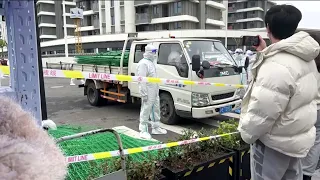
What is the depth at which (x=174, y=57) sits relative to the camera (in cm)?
672

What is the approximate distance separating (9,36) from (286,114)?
182 cm

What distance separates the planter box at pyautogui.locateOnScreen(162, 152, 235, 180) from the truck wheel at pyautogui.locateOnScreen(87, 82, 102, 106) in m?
6.66

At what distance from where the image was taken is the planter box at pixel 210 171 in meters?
2.48

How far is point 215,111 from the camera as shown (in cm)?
638

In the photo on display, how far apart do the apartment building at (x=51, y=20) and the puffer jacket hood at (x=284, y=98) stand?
204 ft

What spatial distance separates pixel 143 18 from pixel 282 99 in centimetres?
4607

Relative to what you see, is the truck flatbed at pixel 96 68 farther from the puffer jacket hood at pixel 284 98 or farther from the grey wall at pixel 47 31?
the grey wall at pixel 47 31

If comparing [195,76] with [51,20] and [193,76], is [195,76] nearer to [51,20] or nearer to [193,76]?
[193,76]

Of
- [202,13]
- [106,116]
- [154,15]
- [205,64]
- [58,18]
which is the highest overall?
[58,18]

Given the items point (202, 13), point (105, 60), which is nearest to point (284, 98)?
point (105, 60)

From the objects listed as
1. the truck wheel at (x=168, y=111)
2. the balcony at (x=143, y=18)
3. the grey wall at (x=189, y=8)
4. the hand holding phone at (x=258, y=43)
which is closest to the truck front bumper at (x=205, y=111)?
the truck wheel at (x=168, y=111)

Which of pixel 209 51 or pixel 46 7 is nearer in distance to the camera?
pixel 209 51

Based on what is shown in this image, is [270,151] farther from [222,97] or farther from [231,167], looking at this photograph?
[222,97]

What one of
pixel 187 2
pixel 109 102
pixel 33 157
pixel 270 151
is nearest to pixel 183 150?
pixel 270 151
